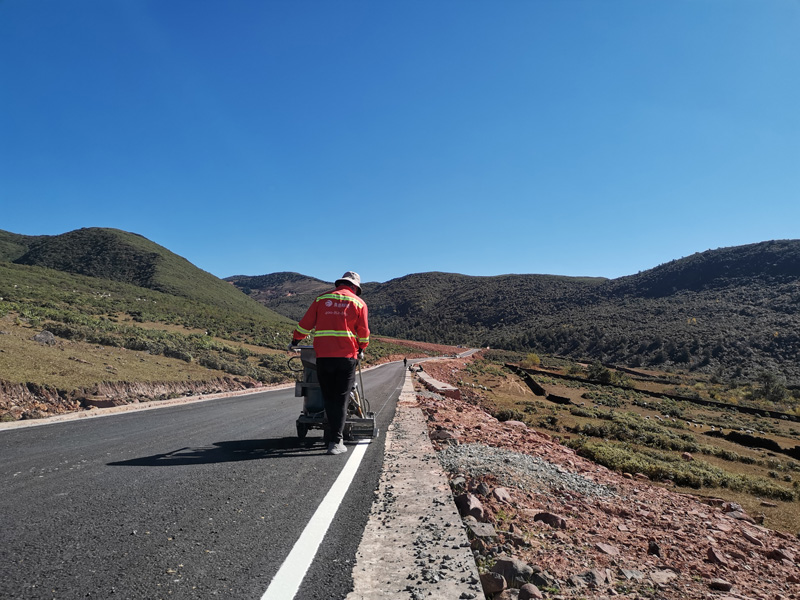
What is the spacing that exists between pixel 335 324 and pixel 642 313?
284 ft

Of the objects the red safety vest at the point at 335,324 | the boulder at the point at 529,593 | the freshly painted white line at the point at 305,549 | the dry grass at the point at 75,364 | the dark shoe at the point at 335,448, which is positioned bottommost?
the boulder at the point at 529,593

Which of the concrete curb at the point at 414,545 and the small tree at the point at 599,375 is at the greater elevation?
the concrete curb at the point at 414,545

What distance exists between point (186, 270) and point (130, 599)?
93.2m

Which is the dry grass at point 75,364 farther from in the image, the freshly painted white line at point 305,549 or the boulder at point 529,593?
the boulder at point 529,593

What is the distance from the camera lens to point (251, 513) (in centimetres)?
320

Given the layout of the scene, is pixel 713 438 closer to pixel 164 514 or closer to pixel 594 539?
pixel 594 539

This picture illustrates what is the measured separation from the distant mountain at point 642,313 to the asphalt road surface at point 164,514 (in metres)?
60.1

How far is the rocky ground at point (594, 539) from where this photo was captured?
2711 mm

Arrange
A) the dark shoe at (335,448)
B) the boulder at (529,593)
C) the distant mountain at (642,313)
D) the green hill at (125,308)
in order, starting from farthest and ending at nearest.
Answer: the distant mountain at (642,313), the green hill at (125,308), the dark shoe at (335,448), the boulder at (529,593)

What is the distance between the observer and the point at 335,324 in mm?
5117

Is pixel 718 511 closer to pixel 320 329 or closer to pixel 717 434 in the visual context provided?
pixel 320 329

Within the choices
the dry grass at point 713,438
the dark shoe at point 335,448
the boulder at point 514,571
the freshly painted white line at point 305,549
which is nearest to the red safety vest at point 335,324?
the dark shoe at point 335,448

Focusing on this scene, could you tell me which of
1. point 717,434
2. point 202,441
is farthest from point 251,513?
point 717,434

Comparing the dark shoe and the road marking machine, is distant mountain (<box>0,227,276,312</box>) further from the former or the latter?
the dark shoe
